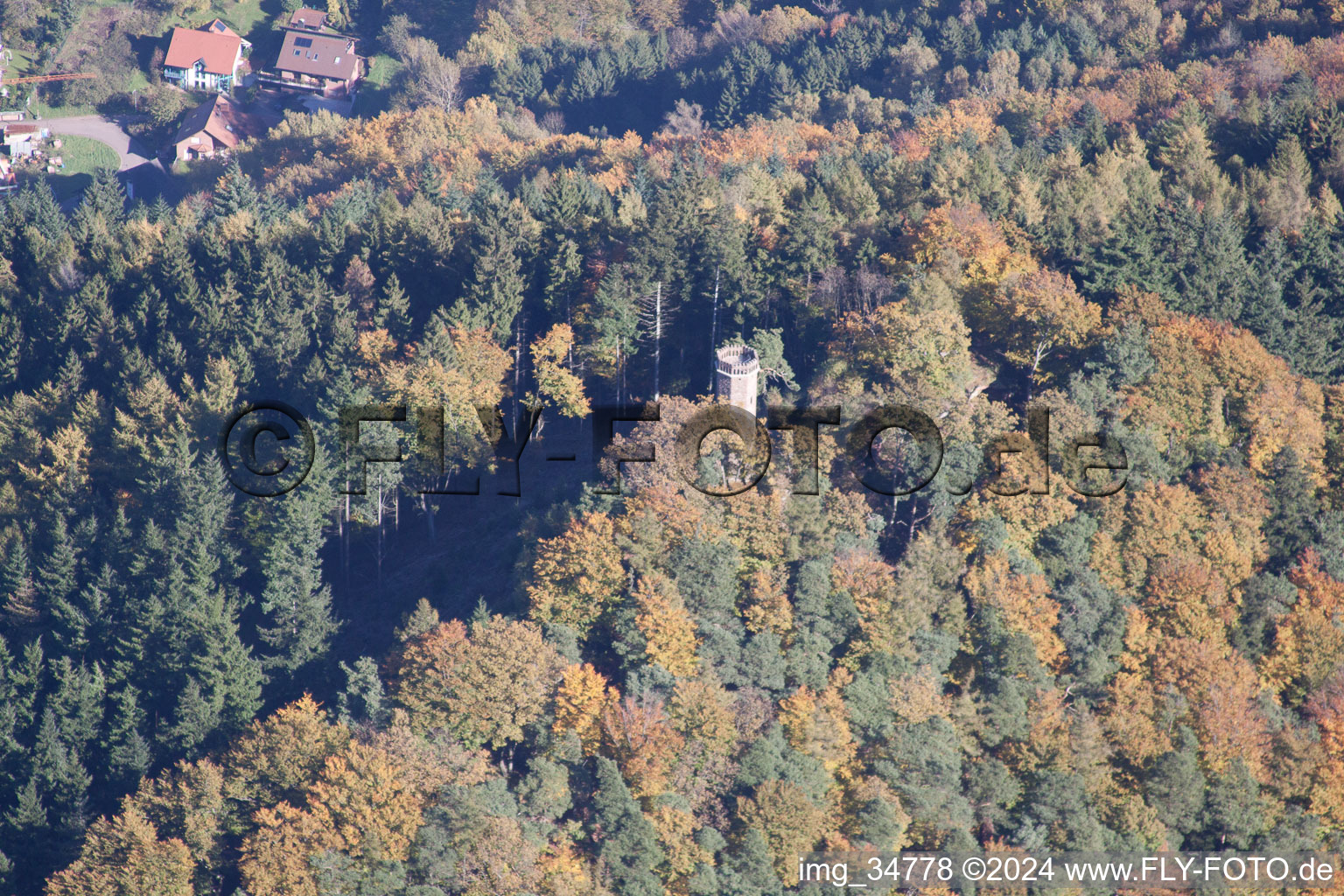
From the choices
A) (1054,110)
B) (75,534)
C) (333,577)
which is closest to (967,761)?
(333,577)

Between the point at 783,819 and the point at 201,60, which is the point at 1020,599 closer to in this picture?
the point at 783,819

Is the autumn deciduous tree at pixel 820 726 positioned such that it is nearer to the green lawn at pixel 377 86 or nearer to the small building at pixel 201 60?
the green lawn at pixel 377 86

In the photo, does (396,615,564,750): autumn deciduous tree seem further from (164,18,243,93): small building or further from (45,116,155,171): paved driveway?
(164,18,243,93): small building

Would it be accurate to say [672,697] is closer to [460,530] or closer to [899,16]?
[460,530]

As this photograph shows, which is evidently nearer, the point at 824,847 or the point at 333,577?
the point at 824,847

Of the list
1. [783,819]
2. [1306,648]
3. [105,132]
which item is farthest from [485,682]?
[105,132]
